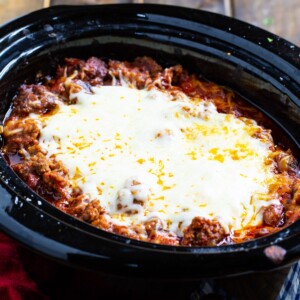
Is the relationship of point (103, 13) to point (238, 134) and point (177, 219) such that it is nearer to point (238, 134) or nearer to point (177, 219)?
point (238, 134)

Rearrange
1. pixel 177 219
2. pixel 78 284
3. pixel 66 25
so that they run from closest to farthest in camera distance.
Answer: pixel 78 284 < pixel 177 219 < pixel 66 25

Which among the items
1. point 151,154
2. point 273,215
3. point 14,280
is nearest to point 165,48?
point 151,154

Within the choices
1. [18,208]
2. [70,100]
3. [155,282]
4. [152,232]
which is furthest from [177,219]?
[70,100]

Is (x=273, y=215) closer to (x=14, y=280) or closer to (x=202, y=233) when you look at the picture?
(x=202, y=233)

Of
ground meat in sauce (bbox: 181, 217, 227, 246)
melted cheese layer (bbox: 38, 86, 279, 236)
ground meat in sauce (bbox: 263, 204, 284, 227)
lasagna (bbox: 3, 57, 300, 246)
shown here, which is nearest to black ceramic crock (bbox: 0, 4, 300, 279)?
lasagna (bbox: 3, 57, 300, 246)

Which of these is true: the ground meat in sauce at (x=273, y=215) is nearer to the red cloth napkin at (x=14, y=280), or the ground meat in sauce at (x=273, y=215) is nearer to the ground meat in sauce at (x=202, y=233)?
the ground meat in sauce at (x=202, y=233)

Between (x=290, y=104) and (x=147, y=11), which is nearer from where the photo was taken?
(x=290, y=104)

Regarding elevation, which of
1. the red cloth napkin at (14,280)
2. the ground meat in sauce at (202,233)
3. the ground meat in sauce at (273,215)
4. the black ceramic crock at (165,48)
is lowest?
the red cloth napkin at (14,280)

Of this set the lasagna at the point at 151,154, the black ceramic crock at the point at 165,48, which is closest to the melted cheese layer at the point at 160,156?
the lasagna at the point at 151,154
